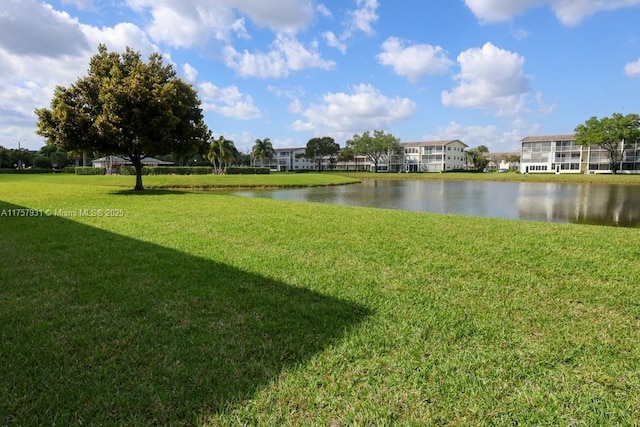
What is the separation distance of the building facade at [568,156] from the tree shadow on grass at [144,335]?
309 feet

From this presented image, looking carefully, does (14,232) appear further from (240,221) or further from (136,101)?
(136,101)

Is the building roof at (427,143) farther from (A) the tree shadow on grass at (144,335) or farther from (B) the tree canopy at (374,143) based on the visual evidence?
(A) the tree shadow on grass at (144,335)

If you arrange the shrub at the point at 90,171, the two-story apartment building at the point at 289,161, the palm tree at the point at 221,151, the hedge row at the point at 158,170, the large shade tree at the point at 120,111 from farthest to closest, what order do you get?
the two-story apartment building at the point at 289,161, the palm tree at the point at 221,151, the shrub at the point at 90,171, the hedge row at the point at 158,170, the large shade tree at the point at 120,111

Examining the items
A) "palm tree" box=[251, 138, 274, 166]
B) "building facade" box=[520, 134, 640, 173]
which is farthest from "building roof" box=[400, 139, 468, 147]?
"palm tree" box=[251, 138, 274, 166]

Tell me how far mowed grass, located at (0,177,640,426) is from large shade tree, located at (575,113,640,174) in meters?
75.7

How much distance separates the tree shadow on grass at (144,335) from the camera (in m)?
2.60

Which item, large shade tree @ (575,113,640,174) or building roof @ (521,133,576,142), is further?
building roof @ (521,133,576,142)

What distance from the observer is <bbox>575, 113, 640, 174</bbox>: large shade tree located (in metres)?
65.8

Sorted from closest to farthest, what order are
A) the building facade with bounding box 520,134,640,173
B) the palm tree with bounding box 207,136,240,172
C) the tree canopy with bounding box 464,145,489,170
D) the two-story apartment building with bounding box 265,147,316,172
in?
the palm tree with bounding box 207,136,240,172, the building facade with bounding box 520,134,640,173, the tree canopy with bounding box 464,145,489,170, the two-story apartment building with bounding box 265,147,316,172

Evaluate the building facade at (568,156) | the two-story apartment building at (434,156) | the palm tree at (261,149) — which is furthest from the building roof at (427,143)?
the palm tree at (261,149)

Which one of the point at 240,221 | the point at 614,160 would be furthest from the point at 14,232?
the point at 614,160

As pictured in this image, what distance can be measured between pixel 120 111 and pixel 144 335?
58.6 feet

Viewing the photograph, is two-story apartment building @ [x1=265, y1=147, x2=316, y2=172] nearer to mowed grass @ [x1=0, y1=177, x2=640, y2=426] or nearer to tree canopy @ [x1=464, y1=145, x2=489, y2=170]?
tree canopy @ [x1=464, y1=145, x2=489, y2=170]

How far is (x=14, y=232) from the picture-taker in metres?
8.53
